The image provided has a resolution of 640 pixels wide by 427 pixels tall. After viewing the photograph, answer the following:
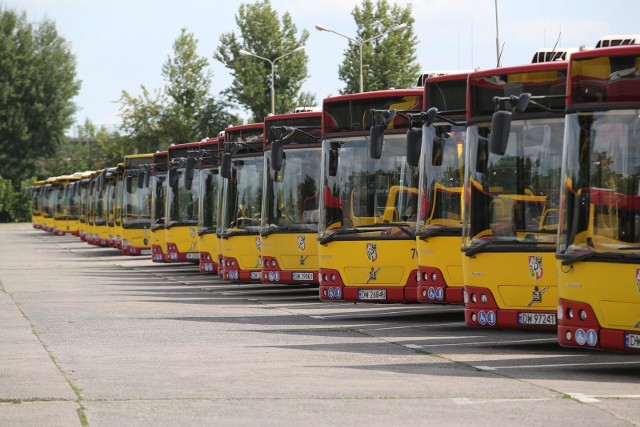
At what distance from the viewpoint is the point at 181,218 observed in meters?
38.5

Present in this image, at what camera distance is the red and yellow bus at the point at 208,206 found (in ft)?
109

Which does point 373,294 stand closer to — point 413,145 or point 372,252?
point 372,252

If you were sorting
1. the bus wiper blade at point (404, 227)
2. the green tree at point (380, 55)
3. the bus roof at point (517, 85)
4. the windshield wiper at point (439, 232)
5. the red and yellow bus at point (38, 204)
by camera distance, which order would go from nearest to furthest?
the bus roof at point (517, 85)
the windshield wiper at point (439, 232)
the bus wiper blade at point (404, 227)
the green tree at point (380, 55)
the red and yellow bus at point (38, 204)

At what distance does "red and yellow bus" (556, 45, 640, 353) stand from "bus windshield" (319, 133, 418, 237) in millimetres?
6504

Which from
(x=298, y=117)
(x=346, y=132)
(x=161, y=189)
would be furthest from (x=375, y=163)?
(x=161, y=189)

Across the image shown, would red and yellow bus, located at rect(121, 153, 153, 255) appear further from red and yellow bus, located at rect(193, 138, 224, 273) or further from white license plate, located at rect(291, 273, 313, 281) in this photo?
white license plate, located at rect(291, 273, 313, 281)

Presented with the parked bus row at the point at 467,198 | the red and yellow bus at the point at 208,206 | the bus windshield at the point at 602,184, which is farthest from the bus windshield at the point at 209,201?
the bus windshield at the point at 602,184

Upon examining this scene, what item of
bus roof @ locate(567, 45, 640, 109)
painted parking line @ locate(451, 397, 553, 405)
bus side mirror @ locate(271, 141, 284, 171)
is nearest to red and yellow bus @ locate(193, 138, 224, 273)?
bus side mirror @ locate(271, 141, 284, 171)

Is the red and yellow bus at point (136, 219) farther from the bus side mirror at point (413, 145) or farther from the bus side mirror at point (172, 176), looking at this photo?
the bus side mirror at point (413, 145)

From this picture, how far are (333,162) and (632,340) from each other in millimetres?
8592

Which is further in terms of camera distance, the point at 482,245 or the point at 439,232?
the point at 439,232

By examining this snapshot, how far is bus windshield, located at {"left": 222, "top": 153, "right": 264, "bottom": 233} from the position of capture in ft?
91.4

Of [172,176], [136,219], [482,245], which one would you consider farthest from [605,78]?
[136,219]

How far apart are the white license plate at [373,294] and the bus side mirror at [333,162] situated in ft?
5.57
